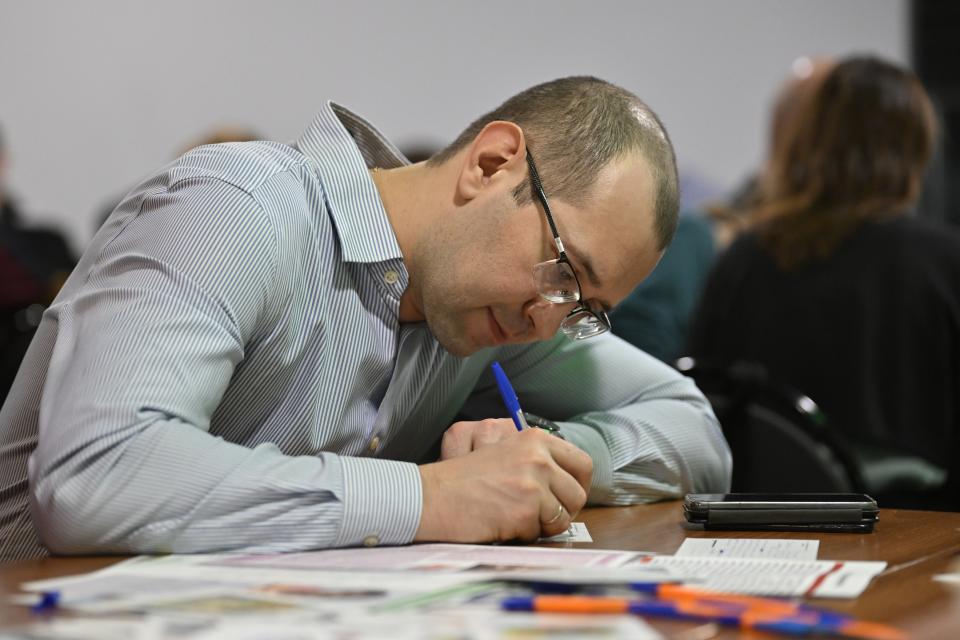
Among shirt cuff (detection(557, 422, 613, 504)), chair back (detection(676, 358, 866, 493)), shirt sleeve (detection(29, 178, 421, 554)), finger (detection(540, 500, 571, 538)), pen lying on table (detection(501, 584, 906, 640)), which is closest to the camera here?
pen lying on table (detection(501, 584, 906, 640))

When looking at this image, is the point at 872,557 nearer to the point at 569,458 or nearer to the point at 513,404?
the point at 569,458

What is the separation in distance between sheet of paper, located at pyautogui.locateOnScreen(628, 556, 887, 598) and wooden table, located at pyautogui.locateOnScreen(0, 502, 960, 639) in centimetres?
2

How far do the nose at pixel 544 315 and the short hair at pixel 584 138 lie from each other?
0.40 ft

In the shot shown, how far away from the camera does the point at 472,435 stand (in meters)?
1.38

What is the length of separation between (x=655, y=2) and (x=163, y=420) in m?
6.07

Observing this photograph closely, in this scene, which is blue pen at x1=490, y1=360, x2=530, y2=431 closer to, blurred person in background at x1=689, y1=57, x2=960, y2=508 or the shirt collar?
the shirt collar

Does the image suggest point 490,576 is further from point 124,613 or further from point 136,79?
point 136,79

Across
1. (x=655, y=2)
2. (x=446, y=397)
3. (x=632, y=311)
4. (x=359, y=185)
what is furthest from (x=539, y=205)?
(x=655, y=2)

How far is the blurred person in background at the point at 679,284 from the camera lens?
11.1ft

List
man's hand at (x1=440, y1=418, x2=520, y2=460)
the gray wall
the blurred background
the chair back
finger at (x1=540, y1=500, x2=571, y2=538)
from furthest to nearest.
→ the gray wall, the blurred background, the chair back, man's hand at (x1=440, y1=418, x2=520, y2=460), finger at (x1=540, y1=500, x2=571, y2=538)

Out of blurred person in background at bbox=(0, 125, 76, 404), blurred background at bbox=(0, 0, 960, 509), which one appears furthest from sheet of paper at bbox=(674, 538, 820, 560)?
blurred person in background at bbox=(0, 125, 76, 404)

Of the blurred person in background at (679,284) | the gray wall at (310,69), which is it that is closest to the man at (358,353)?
the blurred person in background at (679,284)

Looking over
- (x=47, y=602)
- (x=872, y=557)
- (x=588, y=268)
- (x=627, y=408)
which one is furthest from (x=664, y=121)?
(x=47, y=602)

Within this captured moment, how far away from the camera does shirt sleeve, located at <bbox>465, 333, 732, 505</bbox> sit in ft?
5.16
